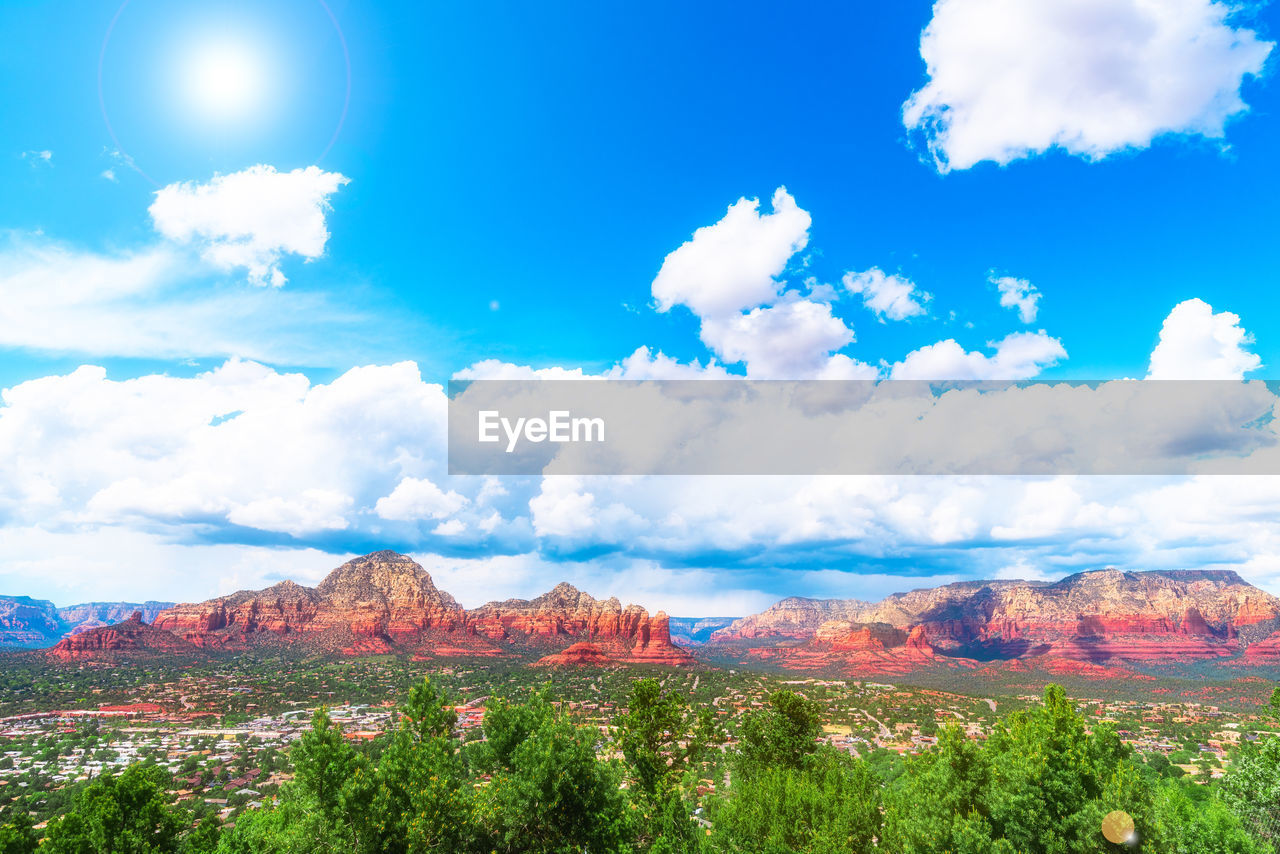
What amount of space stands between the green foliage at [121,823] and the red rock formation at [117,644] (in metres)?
186

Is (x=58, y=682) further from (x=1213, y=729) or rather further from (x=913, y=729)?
(x=1213, y=729)

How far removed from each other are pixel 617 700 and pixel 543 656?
82.2 metres

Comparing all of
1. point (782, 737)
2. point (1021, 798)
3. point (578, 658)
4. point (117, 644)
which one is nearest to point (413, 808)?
point (1021, 798)

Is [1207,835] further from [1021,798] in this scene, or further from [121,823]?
[121,823]

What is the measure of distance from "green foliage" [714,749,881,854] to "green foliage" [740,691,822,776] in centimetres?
1130

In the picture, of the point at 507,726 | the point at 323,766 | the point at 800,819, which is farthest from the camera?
the point at 507,726

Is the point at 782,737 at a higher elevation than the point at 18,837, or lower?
lower

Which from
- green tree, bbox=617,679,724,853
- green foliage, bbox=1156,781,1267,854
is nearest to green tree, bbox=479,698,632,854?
green tree, bbox=617,679,724,853

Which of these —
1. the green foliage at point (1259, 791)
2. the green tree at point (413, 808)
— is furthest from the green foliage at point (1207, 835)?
the green tree at point (413, 808)

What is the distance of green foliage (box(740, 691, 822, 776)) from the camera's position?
4578cm

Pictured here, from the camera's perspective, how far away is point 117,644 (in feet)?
557

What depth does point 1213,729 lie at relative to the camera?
95062 mm


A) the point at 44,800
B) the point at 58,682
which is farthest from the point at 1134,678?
the point at 58,682

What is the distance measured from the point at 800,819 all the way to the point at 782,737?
50.9ft
